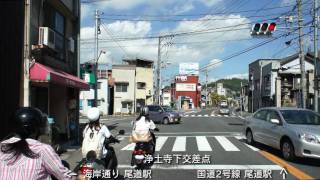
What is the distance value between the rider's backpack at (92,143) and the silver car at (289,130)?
663 cm

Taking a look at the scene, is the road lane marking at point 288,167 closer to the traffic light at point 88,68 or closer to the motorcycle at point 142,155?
the motorcycle at point 142,155

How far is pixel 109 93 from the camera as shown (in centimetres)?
6838

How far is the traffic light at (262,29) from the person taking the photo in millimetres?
26422

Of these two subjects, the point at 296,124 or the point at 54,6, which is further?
the point at 54,6

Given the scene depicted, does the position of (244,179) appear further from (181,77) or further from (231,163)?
(181,77)

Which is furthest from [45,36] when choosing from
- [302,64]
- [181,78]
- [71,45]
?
[181,78]

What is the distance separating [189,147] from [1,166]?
1369 centimetres

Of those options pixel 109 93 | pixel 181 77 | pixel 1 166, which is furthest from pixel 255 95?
pixel 1 166

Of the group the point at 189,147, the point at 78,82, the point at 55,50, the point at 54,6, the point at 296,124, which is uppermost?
the point at 54,6

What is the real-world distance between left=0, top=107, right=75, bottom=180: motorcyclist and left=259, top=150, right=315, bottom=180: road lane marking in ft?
25.5

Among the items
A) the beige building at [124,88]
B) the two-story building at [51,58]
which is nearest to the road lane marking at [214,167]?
the two-story building at [51,58]

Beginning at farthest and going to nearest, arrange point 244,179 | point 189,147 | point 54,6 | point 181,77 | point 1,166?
1. point 181,77
2. point 54,6
3. point 189,147
4. point 244,179
5. point 1,166

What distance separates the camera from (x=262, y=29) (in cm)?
2641

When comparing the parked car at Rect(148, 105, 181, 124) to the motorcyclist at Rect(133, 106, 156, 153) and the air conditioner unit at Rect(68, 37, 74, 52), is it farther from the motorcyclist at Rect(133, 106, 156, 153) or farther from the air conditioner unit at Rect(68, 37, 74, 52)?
the motorcyclist at Rect(133, 106, 156, 153)
